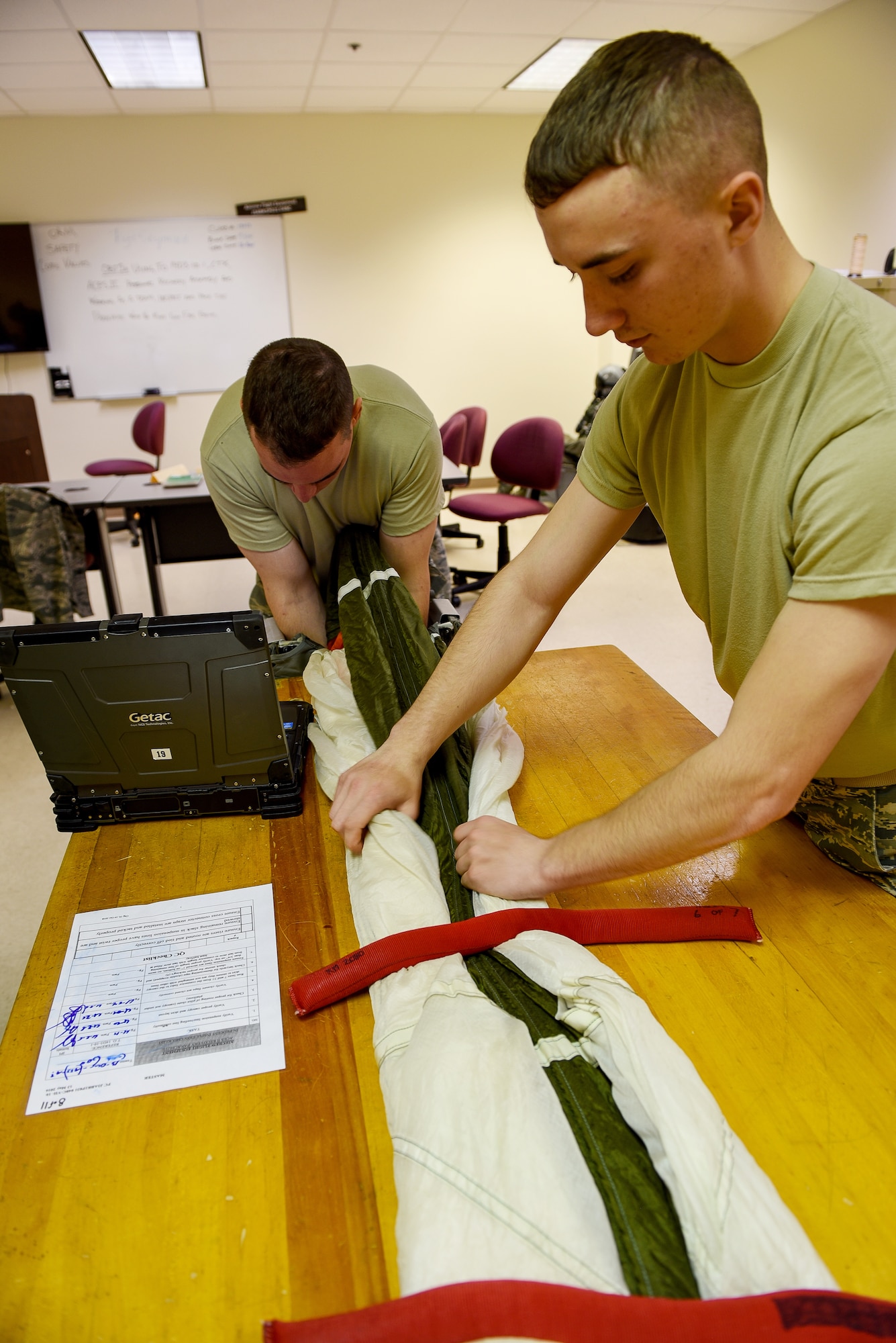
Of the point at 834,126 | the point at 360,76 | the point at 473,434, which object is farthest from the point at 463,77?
the point at 473,434

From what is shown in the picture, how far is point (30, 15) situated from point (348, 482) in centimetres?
378

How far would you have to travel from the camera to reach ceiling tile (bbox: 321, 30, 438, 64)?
444 cm

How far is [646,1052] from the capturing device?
0.71 metres

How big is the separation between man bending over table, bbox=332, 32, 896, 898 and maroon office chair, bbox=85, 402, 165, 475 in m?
5.03

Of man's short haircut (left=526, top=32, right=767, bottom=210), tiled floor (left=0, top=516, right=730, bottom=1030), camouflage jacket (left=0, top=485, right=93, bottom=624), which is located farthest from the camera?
camouflage jacket (left=0, top=485, right=93, bottom=624)

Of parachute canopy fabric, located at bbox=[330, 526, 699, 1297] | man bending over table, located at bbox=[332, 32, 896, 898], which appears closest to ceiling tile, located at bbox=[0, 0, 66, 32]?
parachute canopy fabric, located at bbox=[330, 526, 699, 1297]

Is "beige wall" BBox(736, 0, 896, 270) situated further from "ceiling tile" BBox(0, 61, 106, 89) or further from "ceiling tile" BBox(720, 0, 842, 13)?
"ceiling tile" BBox(0, 61, 106, 89)

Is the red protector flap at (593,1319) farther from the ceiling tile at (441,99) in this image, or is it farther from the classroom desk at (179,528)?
the ceiling tile at (441,99)

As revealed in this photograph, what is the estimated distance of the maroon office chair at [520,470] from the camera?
411cm

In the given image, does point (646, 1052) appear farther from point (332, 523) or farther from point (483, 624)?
point (332, 523)

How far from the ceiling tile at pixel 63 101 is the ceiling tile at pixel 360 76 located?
29cm
